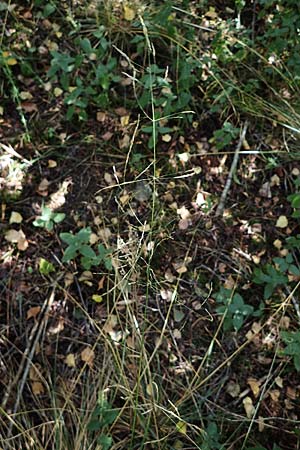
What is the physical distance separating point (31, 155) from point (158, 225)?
1.79 feet

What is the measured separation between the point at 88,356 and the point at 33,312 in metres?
0.23

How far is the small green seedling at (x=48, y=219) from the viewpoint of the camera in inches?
73.5

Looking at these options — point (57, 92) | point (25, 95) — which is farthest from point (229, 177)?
point (25, 95)

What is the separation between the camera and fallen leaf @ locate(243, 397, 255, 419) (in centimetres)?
170

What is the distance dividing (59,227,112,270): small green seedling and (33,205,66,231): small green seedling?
0.07 m

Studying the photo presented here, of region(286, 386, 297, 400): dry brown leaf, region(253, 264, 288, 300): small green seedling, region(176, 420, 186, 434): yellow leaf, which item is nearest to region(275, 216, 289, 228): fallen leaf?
region(253, 264, 288, 300): small green seedling

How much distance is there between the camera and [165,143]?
209 cm

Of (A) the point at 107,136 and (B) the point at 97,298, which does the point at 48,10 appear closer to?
(A) the point at 107,136

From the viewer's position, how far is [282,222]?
78.7 inches

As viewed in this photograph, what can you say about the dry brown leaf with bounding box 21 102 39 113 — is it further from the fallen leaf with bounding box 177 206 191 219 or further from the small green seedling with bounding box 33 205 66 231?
the fallen leaf with bounding box 177 206 191 219

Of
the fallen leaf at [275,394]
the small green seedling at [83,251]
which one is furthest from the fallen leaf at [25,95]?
the fallen leaf at [275,394]

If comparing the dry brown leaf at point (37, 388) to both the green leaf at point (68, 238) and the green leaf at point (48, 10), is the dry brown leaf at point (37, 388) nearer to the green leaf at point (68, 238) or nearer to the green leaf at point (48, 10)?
the green leaf at point (68, 238)

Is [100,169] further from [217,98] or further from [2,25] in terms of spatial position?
[2,25]

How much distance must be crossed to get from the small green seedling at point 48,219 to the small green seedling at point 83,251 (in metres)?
0.07
